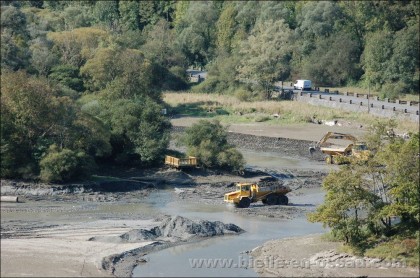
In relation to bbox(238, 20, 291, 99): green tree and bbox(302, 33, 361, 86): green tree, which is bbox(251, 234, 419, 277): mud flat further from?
bbox(302, 33, 361, 86): green tree

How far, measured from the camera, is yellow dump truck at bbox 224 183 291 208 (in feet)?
184

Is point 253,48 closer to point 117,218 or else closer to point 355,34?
point 355,34

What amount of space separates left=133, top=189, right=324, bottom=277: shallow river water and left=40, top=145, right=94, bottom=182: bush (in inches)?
185

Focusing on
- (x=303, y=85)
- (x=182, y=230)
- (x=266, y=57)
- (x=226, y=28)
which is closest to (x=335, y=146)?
(x=182, y=230)

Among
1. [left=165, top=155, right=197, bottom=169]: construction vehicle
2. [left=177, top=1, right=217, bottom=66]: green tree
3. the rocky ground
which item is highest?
[left=177, top=1, right=217, bottom=66]: green tree

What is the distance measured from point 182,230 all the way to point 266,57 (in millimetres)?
64052

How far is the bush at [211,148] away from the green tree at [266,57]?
136ft

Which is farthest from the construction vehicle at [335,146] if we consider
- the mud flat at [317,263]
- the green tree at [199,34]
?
the green tree at [199,34]

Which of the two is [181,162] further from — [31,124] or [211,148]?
[31,124]

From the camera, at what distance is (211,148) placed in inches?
2621

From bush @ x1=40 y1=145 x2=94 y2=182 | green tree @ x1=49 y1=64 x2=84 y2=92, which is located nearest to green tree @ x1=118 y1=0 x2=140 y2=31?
green tree @ x1=49 y1=64 x2=84 y2=92

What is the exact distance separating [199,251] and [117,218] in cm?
857

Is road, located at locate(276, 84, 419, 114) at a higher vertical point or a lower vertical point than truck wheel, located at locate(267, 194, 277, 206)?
higher

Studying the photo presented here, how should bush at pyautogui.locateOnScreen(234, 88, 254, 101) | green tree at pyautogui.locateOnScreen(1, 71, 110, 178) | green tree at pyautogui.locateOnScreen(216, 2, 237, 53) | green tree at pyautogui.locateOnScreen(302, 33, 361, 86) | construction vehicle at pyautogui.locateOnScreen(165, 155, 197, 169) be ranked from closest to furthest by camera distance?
green tree at pyautogui.locateOnScreen(1, 71, 110, 178)
construction vehicle at pyautogui.locateOnScreen(165, 155, 197, 169)
bush at pyautogui.locateOnScreen(234, 88, 254, 101)
green tree at pyautogui.locateOnScreen(302, 33, 361, 86)
green tree at pyautogui.locateOnScreen(216, 2, 237, 53)
